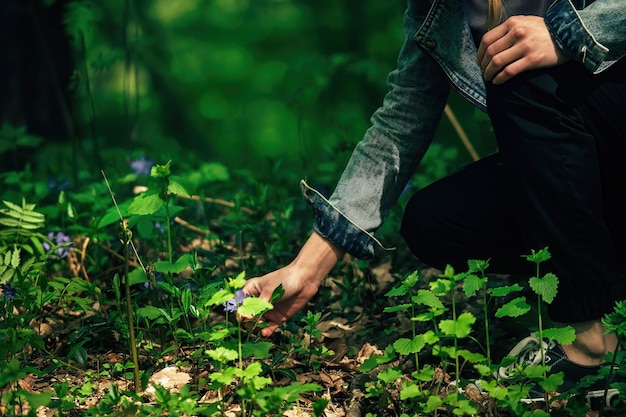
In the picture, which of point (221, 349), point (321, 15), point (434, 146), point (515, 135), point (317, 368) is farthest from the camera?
point (321, 15)

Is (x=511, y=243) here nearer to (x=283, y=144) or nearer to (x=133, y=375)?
(x=133, y=375)

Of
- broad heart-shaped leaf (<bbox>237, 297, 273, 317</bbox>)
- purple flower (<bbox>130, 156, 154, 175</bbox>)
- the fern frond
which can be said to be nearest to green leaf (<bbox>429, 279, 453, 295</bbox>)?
broad heart-shaped leaf (<bbox>237, 297, 273, 317</bbox>)

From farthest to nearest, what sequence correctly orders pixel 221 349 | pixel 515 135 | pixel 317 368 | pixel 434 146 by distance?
pixel 434 146 → pixel 317 368 → pixel 515 135 → pixel 221 349

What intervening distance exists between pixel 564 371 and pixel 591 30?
83cm

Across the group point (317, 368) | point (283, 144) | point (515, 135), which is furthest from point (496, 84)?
point (283, 144)

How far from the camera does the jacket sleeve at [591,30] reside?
1995 millimetres

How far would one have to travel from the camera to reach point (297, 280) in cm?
228

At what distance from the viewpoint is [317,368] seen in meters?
2.28

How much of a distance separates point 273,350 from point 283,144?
8088 millimetres

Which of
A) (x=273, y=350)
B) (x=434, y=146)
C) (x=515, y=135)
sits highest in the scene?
(x=515, y=135)

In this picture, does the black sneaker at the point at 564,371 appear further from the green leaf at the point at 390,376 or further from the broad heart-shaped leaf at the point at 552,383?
the green leaf at the point at 390,376

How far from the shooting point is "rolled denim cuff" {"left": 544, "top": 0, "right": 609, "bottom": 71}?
199 cm

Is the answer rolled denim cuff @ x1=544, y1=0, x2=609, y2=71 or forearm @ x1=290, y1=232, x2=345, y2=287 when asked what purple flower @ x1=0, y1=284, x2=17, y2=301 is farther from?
rolled denim cuff @ x1=544, y1=0, x2=609, y2=71

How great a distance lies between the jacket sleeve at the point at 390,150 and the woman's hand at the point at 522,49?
1.16 ft
